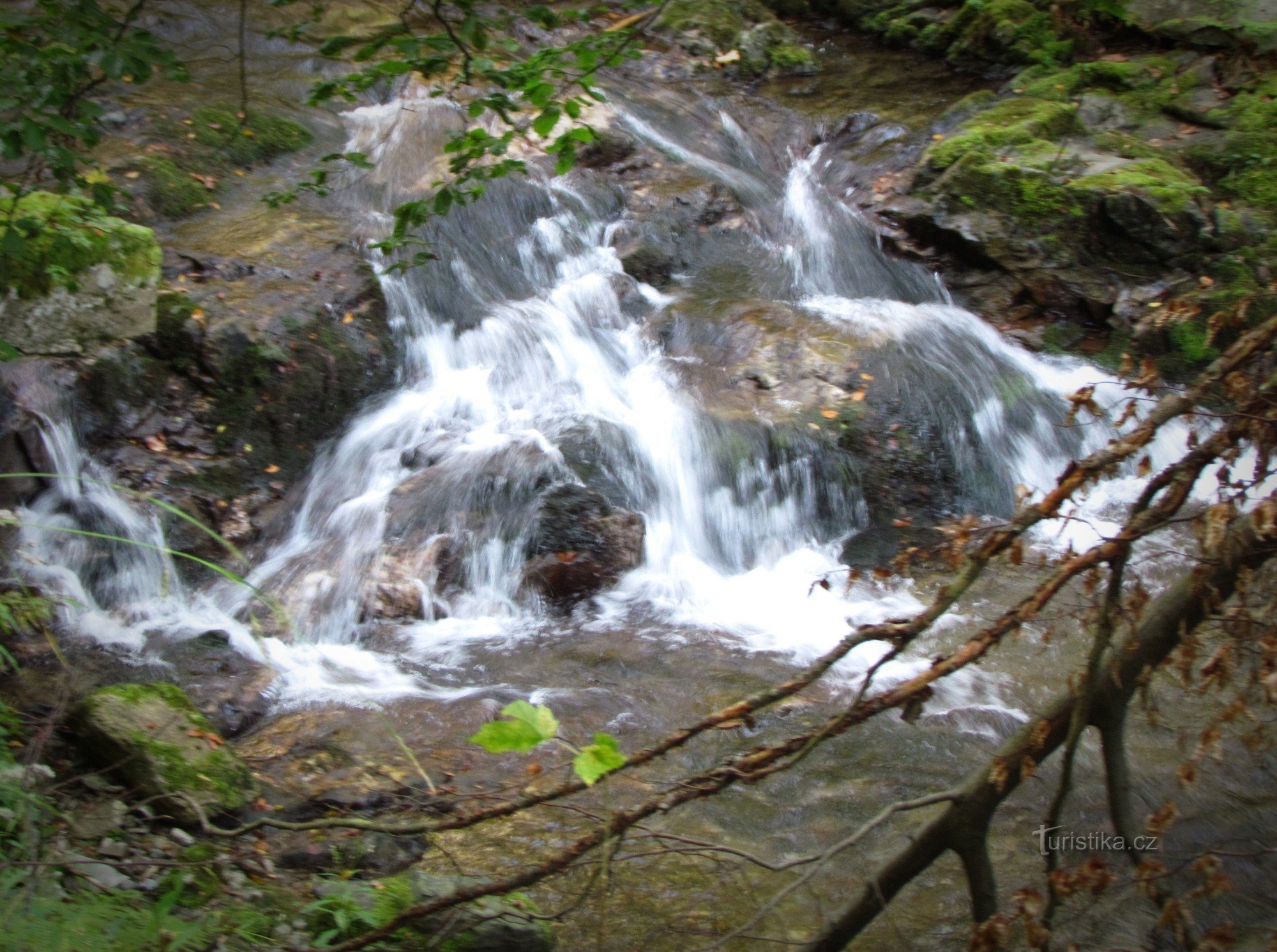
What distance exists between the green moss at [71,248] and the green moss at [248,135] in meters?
2.78

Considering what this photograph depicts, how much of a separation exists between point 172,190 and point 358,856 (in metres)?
5.76

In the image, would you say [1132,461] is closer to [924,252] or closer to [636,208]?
[924,252]

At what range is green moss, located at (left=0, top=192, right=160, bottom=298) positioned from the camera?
14.3 feet

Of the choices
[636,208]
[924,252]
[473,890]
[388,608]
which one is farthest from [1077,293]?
[473,890]

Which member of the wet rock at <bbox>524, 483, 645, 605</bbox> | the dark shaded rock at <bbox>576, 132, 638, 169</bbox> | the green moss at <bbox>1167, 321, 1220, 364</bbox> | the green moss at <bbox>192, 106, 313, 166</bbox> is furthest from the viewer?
the dark shaded rock at <bbox>576, 132, 638, 169</bbox>

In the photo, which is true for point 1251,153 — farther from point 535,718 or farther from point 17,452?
point 17,452

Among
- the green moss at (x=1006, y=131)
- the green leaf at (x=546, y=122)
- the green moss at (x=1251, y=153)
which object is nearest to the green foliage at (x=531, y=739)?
the green leaf at (x=546, y=122)

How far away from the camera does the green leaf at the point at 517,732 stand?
179 cm

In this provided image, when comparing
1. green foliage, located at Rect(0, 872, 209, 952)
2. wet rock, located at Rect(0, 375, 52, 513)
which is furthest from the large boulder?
green foliage, located at Rect(0, 872, 209, 952)

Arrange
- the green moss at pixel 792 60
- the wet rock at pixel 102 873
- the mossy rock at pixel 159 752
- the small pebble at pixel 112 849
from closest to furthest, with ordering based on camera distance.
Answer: the wet rock at pixel 102 873 → the small pebble at pixel 112 849 → the mossy rock at pixel 159 752 → the green moss at pixel 792 60

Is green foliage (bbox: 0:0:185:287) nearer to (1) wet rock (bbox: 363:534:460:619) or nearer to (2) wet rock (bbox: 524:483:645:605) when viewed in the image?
(1) wet rock (bbox: 363:534:460:619)

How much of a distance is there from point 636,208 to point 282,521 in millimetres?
4232

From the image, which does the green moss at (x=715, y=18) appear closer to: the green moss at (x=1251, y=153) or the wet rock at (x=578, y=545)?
the green moss at (x=1251, y=153)

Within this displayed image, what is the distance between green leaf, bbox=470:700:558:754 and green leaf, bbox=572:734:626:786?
7 cm
